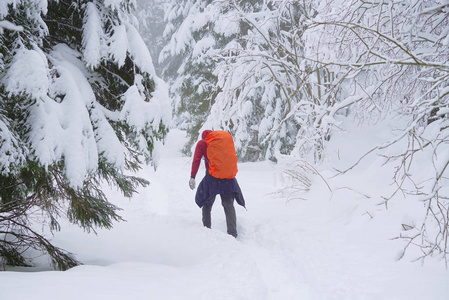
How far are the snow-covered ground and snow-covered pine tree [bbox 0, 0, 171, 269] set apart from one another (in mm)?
678

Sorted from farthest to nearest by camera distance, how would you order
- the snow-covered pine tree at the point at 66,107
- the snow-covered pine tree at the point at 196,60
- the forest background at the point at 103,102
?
the snow-covered pine tree at the point at 196,60, the snow-covered pine tree at the point at 66,107, the forest background at the point at 103,102

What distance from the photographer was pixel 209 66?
12.6m

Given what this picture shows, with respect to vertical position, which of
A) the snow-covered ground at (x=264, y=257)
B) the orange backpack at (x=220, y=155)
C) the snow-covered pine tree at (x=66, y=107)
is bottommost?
the snow-covered ground at (x=264, y=257)

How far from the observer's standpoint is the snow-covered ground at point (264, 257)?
2371 mm

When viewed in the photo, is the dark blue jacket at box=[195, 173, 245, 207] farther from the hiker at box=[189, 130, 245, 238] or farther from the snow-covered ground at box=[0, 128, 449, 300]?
the snow-covered ground at box=[0, 128, 449, 300]

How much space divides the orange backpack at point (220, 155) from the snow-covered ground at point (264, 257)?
85 centimetres

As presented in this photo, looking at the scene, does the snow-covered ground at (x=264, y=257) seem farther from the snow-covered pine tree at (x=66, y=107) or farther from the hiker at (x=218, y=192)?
the snow-covered pine tree at (x=66, y=107)

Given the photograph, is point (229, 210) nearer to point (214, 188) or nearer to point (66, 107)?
point (214, 188)

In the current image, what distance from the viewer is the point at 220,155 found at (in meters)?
4.41

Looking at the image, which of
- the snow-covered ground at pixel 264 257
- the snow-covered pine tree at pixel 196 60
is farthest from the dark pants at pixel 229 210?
the snow-covered pine tree at pixel 196 60

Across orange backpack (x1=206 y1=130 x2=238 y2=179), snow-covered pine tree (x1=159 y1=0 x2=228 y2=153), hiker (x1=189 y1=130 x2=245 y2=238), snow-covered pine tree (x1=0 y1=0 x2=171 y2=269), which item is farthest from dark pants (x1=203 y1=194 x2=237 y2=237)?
snow-covered pine tree (x1=159 y1=0 x2=228 y2=153)

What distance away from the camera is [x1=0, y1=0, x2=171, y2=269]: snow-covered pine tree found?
2.32 meters

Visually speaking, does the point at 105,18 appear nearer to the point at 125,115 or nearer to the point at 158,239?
the point at 125,115

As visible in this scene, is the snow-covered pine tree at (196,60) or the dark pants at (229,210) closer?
the dark pants at (229,210)
